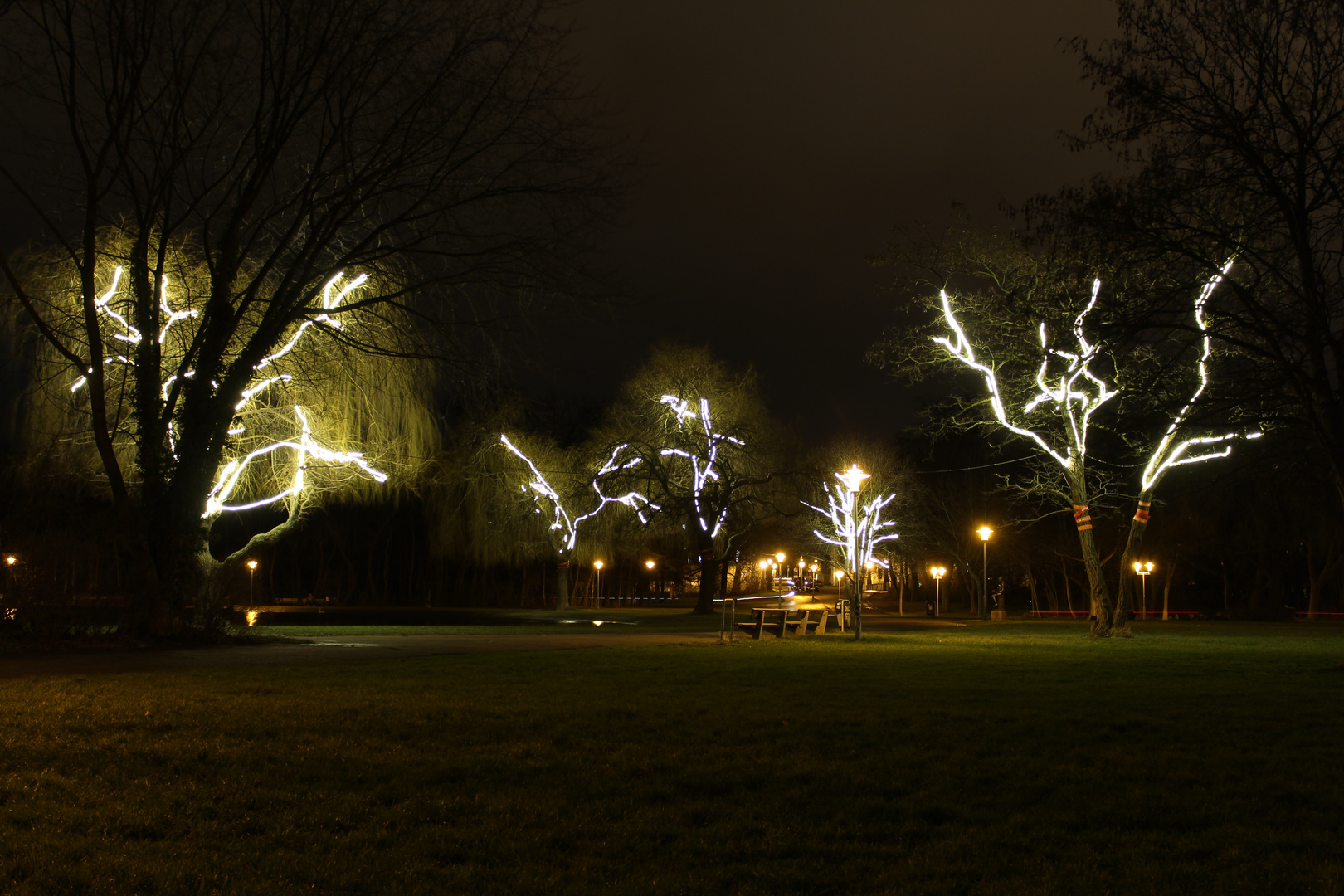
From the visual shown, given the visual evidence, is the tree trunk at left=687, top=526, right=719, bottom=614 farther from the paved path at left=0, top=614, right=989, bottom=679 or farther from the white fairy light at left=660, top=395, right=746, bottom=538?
the paved path at left=0, top=614, right=989, bottom=679

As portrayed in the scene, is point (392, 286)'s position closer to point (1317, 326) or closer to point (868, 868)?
point (1317, 326)

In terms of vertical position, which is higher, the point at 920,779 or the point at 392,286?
the point at 392,286

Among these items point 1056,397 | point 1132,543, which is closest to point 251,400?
point 1056,397

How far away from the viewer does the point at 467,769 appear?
5926mm

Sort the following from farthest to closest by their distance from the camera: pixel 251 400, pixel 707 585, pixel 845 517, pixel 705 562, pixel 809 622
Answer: pixel 845 517 < pixel 707 585 < pixel 705 562 < pixel 809 622 < pixel 251 400

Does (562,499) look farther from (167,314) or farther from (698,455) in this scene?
(167,314)

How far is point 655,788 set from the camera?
5.57 m

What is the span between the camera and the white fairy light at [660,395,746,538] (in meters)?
35.4

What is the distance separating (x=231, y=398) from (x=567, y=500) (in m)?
22.8

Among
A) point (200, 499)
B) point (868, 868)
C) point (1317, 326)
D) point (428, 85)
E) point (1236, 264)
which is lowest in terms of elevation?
point (868, 868)

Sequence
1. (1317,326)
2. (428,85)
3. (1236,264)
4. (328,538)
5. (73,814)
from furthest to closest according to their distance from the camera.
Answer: (328,538) → (1236,264) → (428,85) → (1317,326) → (73,814)

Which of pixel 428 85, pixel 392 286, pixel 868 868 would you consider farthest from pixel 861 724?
pixel 392 286

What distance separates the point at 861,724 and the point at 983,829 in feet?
9.87

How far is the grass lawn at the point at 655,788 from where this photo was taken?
13.6ft
